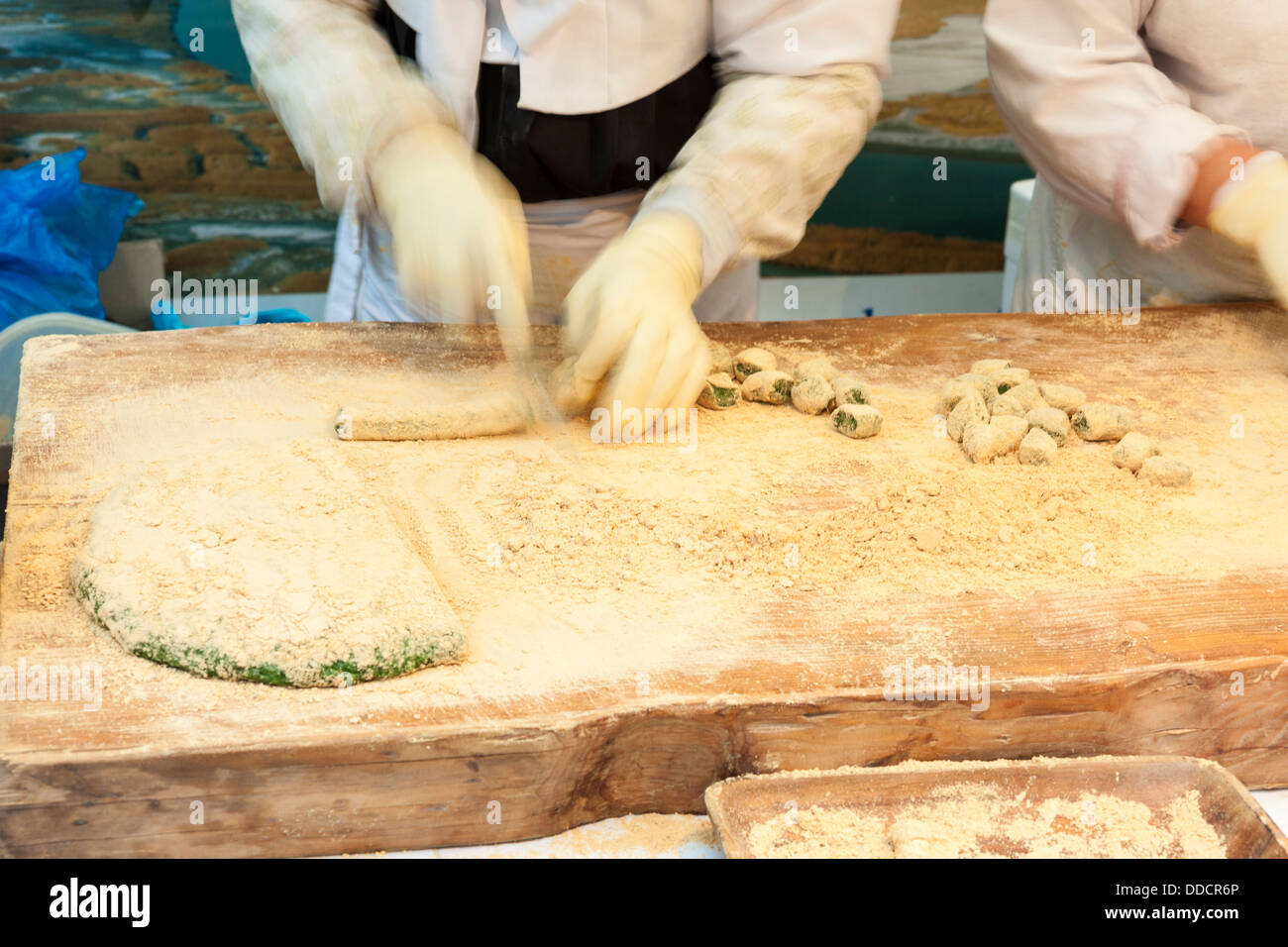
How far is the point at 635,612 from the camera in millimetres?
1103

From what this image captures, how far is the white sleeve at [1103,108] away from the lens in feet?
5.62

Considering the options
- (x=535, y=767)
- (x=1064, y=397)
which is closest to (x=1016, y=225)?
(x=1064, y=397)

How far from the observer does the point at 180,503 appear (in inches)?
45.6

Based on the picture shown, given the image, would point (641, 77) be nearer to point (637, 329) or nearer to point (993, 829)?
point (637, 329)

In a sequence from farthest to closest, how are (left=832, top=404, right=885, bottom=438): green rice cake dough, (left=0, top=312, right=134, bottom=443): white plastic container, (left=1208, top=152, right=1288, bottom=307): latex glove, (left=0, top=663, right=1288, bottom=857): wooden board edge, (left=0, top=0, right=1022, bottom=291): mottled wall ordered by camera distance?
(left=0, top=0, right=1022, bottom=291): mottled wall < (left=0, top=312, right=134, bottom=443): white plastic container < (left=1208, top=152, right=1288, bottom=307): latex glove < (left=832, top=404, right=885, bottom=438): green rice cake dough < (left=0, top=663, right=1288, bottom=857): wooden board edge

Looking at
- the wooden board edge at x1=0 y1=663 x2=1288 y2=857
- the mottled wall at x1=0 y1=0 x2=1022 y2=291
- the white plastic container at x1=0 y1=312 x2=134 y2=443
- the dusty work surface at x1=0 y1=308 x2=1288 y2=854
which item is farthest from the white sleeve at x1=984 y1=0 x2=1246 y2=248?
the white plastic container at x1=0 y1=312 x2=134 y2=443

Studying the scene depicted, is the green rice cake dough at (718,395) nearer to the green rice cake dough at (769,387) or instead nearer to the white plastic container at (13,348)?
the green rice cake dough at (769,387)

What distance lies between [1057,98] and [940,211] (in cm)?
161

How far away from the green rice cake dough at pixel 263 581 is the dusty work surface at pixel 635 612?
0.06 ft

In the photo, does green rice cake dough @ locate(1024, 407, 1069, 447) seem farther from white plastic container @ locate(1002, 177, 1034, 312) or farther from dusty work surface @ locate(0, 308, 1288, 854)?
white plastic container @ locate(1002, 177, 1034, 312)

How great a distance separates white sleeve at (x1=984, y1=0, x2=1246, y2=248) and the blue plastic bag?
183 cm

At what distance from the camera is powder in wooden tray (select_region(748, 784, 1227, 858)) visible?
909 millimetres

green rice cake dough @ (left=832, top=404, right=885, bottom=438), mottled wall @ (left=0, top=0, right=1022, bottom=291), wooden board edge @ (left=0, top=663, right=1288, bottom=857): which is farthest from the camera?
mottled wall @ (left=0, top=0, right=1022, bottom=291)

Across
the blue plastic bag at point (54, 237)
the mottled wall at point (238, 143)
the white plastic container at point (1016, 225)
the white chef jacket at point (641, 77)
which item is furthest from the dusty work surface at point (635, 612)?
the mottled wall at point (238, 143)
